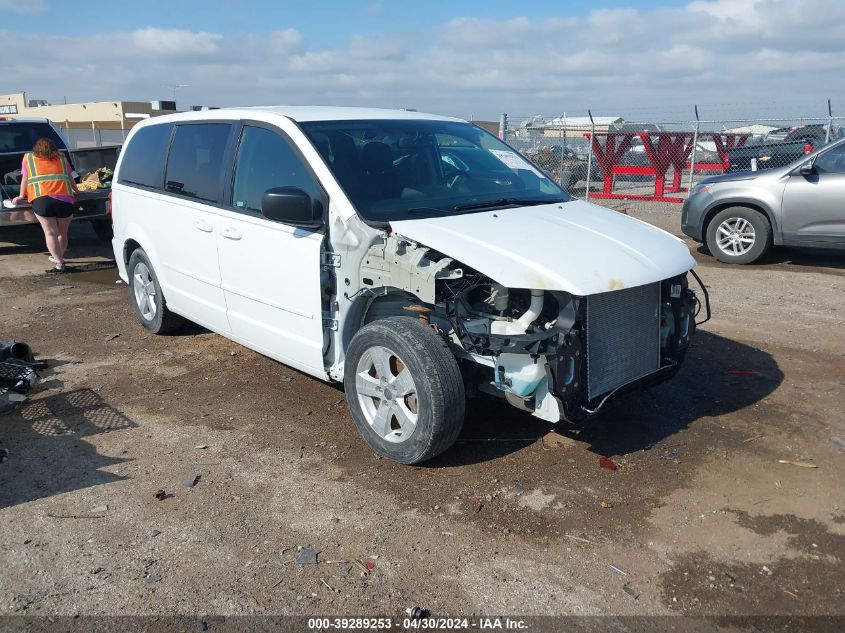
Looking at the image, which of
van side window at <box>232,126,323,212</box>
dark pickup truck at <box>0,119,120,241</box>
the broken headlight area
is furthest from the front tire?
dark pickup truck at <box>0,119,120,241</box>

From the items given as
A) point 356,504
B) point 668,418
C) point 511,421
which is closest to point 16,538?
point 356,504

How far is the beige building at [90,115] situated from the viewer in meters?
23.8

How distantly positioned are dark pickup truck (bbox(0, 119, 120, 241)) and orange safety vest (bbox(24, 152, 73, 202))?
813 millimetres

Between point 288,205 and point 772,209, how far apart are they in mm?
7443

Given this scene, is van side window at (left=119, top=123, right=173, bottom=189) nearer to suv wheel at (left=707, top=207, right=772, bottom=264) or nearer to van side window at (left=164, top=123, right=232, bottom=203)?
van side window at (left=164, top=123, right=232, bottom=203)

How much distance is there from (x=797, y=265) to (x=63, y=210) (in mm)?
9798

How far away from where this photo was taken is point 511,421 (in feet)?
15.6

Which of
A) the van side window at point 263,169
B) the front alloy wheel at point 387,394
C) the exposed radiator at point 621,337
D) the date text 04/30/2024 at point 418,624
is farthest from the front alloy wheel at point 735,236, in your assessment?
the date text 04/30/2024 at point 418,624

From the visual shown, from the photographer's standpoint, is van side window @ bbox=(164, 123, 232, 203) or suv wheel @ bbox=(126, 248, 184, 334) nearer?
van side window @ bbox=(164, 123, 232, 203)

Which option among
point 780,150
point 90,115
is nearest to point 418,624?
point 780,150

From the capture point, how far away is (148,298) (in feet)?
21.8

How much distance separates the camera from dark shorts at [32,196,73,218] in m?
9.73

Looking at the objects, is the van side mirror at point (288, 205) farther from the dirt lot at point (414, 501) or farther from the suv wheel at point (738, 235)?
the suv wheel at point (738, 235)

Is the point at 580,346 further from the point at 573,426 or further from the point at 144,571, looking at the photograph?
the point at 144,571
